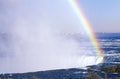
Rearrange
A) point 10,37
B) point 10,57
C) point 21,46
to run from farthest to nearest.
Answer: point 10,37 → point 21,46 → point 10,57

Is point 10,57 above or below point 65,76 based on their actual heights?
above

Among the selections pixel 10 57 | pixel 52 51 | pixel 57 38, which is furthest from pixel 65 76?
pixel 57 38

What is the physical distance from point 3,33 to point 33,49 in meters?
26.9

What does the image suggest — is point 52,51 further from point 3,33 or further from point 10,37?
point 3,33

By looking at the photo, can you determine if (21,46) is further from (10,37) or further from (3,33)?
(3,33)

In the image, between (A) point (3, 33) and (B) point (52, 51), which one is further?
(A) point (3, 33)

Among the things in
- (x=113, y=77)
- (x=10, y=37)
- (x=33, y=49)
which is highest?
(x=10, y=37)

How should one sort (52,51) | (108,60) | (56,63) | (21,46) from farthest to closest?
(21,46)
(52,51)
(56,63)
(108,60)

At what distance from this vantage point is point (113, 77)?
31.4 meters

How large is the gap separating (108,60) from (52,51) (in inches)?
862

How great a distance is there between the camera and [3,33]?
3846 inches

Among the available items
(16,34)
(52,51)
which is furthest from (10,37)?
(52,51)

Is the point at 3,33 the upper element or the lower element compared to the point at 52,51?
upper

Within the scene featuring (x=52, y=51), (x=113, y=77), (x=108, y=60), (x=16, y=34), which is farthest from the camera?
(x=16, y=34)
